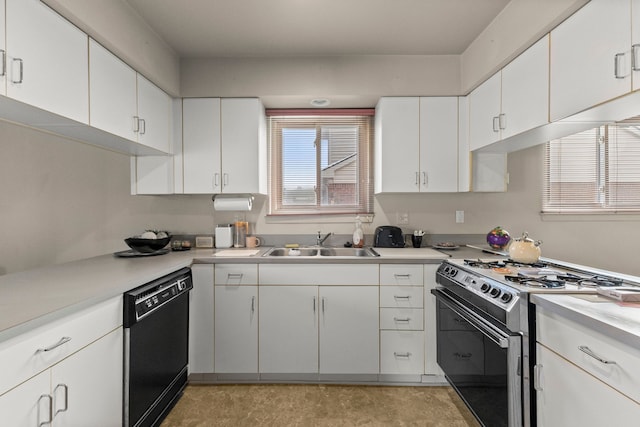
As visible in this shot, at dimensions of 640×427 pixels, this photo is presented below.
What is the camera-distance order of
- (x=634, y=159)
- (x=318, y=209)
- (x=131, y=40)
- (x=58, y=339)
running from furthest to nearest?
(x=318, y=209), (x=634, y=159), (x=131, y=40), (x=58, y=339)

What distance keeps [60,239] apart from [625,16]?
3380mm

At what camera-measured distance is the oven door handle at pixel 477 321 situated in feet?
4.74

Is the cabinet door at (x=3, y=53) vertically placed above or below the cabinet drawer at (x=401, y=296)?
above

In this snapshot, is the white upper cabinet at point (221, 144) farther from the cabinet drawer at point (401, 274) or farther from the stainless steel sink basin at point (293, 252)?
the cabinet drawer at point (401, 274)

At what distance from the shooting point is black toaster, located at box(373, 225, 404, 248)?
2.75m

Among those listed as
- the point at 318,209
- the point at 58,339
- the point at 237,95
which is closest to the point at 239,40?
the point at 237,95

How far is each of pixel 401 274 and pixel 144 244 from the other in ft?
6.23

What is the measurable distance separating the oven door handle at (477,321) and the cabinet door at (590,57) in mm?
1109

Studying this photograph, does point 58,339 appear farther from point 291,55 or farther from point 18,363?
point 291,55

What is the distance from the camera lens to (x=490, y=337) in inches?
60.3

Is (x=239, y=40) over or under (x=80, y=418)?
over

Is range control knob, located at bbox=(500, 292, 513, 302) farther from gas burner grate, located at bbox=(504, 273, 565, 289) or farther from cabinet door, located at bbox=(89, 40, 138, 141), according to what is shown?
cabinet door, located at bbox=(89, 40, 138, 141)

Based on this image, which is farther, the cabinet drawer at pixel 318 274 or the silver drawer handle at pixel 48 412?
the cabinet drawer at pixel 318 274

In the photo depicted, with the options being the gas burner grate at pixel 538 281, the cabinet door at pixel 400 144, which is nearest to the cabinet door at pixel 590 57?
the gas burner grate at pixel 538 281
